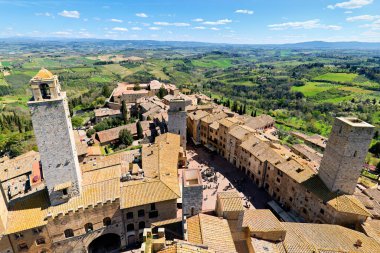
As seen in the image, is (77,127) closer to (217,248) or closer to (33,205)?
(33,205)

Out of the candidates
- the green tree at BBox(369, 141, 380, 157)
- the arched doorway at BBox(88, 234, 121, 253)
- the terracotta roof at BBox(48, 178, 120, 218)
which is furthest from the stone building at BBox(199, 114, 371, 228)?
the green tree at BBox(369, 141, 380, 157)

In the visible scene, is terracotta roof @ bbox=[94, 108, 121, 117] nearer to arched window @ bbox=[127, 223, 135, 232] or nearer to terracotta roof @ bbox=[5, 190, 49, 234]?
terracotta roof @ bbox=[5, 190, 49, 234]

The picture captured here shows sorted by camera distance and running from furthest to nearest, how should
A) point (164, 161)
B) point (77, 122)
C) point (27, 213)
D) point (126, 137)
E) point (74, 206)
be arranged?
point (77, 122) < point (126, 137) < point (164, 161) < point (74, 206) < point (27, 213)

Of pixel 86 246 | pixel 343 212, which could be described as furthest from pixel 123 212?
pixel 343 212

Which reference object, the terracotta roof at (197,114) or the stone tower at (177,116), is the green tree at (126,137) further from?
the terracotta roof at (197,114)

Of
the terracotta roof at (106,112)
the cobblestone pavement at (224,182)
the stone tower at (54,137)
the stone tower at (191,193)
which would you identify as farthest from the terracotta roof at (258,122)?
the stone tower at (54,137)

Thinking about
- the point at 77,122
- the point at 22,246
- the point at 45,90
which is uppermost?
the point at 45,90

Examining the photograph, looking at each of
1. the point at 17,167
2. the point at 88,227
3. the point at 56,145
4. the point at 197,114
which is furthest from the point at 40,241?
the point at 197,114

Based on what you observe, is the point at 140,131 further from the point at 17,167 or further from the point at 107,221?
the point at 107,221
